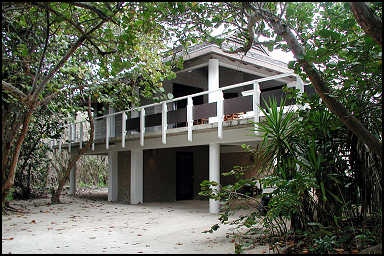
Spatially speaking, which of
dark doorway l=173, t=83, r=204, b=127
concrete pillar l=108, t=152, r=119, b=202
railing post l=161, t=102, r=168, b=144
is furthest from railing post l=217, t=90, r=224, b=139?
concrete pillar l=108, t=152, r=119, b=202

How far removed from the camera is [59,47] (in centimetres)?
892

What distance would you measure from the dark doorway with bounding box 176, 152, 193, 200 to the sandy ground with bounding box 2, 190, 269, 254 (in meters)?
3.32

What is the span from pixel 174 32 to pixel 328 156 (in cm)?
415

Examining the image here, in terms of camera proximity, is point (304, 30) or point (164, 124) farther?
point (164, 124)

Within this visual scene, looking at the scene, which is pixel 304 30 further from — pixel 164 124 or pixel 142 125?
pixel 142 125

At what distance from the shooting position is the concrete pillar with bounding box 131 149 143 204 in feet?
46.2

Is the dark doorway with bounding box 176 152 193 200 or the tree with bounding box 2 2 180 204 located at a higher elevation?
the tree with bounding box 2 2 180 204

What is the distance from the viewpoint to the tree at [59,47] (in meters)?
6.42

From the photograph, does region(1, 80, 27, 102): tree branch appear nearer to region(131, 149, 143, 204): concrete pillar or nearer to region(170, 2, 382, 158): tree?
region(170, 2, 382, 158): tree

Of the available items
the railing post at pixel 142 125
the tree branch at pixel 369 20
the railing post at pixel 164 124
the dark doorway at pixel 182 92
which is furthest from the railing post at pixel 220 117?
the tree branch at pixel 369 20

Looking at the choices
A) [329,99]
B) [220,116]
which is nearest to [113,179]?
[220,116]

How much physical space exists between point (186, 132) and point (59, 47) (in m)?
4.49

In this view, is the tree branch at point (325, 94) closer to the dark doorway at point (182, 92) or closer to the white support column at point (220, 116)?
the white support column at point (220, 116)

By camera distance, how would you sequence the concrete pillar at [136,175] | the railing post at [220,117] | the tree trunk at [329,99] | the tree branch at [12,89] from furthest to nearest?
1. the concrete pillar at [136,175]
2. the railing post at [220,117]
3. the tree branch at [12,89]
4. the tree trunk at [329,99]
